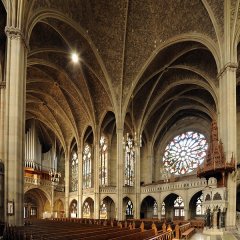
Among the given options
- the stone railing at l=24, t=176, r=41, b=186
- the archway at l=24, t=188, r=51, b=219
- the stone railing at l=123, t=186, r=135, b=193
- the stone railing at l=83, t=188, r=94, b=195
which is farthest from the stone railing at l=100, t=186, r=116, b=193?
the archway at l=24, t=188, r=51, b=219

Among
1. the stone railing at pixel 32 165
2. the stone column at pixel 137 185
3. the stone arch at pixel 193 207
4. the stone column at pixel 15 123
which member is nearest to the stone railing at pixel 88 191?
the stone column at pixel 137 185

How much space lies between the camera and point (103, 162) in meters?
35.9

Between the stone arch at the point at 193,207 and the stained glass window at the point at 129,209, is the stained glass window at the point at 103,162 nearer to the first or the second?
the stained glass window at the point at 129,209

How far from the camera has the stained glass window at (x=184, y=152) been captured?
114ft

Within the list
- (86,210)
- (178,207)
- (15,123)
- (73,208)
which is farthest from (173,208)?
(15,123)

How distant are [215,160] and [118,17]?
44.8ft

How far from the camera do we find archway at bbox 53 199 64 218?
39.8 meters

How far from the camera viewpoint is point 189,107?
3400cm

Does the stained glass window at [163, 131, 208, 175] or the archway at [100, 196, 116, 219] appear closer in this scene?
the stained glass window at [163, 131, 208, 175]

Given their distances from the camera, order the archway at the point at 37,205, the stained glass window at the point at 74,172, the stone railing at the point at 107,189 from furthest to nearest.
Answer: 1. the stained glass window at the point at 74,172
2. the archway at the point at 37,205
3. the stone railing at the point at 107,189

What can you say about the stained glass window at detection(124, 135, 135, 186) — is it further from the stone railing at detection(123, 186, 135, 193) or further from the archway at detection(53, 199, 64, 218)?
the archway at detection(53, 199, 64, 218)

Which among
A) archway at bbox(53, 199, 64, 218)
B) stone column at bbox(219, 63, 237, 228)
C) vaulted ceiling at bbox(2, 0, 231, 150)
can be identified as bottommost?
archway at bbox(53, 199, 64, 218)

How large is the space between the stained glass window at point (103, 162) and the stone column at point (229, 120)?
19.7 metres

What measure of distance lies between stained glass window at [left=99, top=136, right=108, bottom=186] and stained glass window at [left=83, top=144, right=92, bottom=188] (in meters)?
2.28
